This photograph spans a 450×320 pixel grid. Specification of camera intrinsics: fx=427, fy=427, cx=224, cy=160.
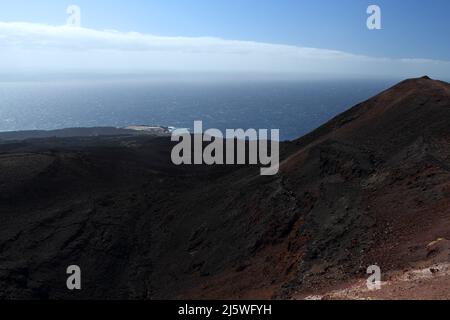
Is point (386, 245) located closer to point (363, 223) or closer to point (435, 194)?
point (363, 223)

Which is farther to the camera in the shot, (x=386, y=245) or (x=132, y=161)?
(x=132, y=161)

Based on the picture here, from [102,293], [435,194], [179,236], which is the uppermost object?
[435,194]

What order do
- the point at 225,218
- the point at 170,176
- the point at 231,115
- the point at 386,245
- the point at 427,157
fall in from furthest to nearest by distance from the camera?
the point at 231,115, the point at 170,176, the point at 225,218, the point at 427,157, the point at 386,245

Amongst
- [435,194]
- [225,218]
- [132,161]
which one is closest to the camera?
[435,194]
